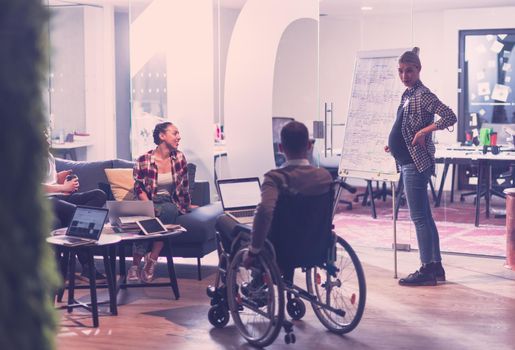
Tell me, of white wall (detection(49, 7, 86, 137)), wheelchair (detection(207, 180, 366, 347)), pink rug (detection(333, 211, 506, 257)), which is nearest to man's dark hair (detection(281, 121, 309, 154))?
wheelchair (detection(207, 180, 366, 347))

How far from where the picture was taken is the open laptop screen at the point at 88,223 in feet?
16.1

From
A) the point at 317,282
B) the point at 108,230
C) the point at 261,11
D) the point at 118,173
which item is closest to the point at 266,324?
the point at 317,282

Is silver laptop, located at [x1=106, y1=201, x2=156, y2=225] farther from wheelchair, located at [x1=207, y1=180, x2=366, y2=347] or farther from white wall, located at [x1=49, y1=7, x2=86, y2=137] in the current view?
white wall, located at [x1=49, y1=7, x2=86, y2=137]

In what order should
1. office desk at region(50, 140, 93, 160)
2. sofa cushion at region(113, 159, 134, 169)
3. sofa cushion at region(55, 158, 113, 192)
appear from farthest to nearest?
1. office desk at region(50, 140, 93, 160)
2. sofa cushion at region(113, 159, 134, 169)
3. sofa cushion at region(55, 158, 113, 192)

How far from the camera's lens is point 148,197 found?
19.8 feet

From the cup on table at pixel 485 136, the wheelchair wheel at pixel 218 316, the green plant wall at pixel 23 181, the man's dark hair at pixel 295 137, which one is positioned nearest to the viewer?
the green plant wall at pixel 23 181

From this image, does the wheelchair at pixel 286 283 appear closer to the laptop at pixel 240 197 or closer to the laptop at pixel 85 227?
the laptop at pixel 240 197

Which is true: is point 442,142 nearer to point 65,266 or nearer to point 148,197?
point 148,197

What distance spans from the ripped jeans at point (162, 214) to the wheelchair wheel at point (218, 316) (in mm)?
1346

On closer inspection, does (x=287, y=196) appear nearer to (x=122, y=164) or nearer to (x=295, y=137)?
(x=295, y=137)

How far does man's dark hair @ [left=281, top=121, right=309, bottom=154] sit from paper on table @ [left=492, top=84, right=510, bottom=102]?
4228 mm

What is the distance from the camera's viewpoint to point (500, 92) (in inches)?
317

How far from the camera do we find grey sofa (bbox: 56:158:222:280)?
6027mm

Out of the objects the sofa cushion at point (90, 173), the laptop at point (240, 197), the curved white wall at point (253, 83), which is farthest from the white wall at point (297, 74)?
the laptop at point (240, 197)
